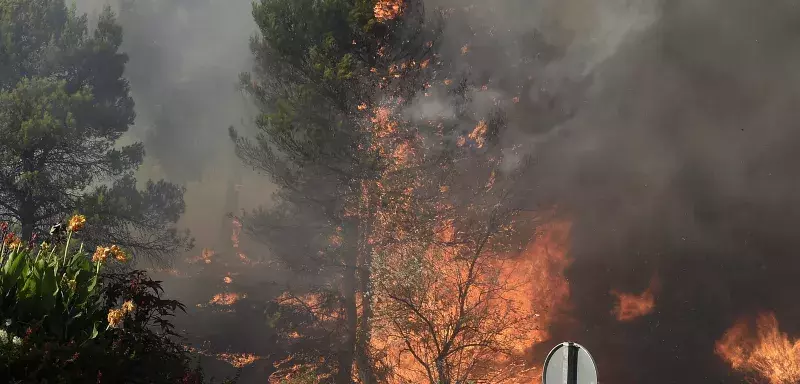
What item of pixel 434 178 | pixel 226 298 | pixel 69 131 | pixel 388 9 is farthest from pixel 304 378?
pixel 388 9

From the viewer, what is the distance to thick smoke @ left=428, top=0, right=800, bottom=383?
10703 mm

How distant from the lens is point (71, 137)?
476 inches

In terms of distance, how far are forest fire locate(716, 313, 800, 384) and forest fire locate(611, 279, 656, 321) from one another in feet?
4.84

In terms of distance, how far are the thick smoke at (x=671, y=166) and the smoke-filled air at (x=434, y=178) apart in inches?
1.8

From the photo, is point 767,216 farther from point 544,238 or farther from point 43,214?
point 43,214

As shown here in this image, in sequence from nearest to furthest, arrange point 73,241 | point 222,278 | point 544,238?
point 73,241 → point 544,238 → point 222,278

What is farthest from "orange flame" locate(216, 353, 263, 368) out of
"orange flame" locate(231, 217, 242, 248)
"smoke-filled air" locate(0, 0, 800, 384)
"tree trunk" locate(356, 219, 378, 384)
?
"tree trunk" locate(356, 219, 378, 384)

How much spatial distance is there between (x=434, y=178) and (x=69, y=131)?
8.35m

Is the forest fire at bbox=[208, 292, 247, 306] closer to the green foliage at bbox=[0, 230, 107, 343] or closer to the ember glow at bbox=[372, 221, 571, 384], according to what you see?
the ember glow at bbox=[372, 221, 571, 384]

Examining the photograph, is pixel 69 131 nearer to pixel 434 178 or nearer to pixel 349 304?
→ pixel 349 304

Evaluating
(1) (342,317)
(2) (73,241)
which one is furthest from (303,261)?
(2) (73,241)

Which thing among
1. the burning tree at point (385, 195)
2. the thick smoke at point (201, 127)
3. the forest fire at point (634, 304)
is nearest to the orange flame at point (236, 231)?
the thick smoke at point (201, 127)

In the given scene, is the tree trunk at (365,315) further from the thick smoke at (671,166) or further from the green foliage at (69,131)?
the green foliage at (69,131)

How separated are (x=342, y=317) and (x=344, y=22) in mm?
7321
